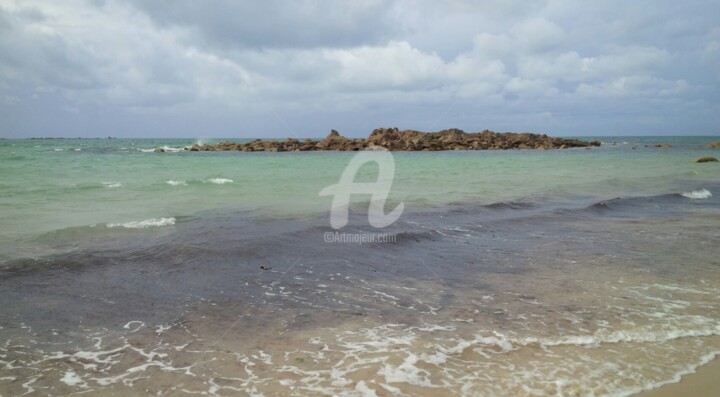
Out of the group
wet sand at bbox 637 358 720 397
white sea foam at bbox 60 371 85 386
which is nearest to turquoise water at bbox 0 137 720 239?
white sea foam at bbox 60 371 85 386

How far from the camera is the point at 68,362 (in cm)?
440

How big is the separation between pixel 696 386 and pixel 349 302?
3741 mm

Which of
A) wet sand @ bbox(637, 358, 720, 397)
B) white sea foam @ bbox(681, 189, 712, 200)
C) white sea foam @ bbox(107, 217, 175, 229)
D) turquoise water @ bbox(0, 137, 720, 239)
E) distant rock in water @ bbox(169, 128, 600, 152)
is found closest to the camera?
wet sand @ bbox(637, 358, 720, 397)

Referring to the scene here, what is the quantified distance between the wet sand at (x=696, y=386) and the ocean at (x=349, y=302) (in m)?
0.09

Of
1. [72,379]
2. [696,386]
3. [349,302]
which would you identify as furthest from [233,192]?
[696,386]

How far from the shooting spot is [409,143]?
198ft

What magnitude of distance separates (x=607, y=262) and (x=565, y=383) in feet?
16.0

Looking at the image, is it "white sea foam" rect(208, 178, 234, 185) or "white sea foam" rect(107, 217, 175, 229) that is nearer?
"white sea foam" rect(107, 217, 175, 229)

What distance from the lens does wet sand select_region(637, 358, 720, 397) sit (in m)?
3.85

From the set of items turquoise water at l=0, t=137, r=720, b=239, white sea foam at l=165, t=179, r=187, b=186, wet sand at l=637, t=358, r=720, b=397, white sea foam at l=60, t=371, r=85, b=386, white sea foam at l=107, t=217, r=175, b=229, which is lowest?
wet sand at l=637, t=358, r=720, b=397

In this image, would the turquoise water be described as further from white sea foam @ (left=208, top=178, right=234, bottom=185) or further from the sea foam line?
the sea foam line

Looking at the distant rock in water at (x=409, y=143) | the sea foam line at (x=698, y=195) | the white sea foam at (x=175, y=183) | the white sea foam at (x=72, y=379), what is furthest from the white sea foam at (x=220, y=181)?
the distant rock in water at (x=409, y=143)

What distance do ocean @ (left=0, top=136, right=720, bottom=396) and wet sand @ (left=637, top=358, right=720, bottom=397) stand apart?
0.09 metres

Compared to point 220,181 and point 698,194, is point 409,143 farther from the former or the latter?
point 698,194
